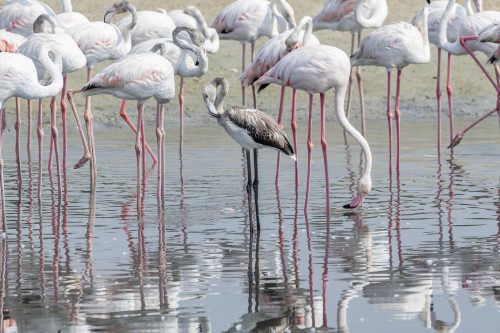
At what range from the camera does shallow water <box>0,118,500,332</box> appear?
275 inches

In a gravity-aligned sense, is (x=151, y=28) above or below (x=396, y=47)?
above

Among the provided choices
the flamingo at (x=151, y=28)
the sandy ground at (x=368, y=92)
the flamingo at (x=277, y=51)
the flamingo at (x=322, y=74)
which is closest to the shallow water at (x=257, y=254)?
the flamingo at (x=322, y=74)

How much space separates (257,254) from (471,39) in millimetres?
6460

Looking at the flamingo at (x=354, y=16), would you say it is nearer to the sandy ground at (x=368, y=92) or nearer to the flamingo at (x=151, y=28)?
the sandy ground at (x=368, y=92)

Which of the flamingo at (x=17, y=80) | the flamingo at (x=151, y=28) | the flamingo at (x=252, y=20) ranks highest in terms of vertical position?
the flamingo at (x=252, y=20)

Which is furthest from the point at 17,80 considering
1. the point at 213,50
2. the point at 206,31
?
the point at 213,50

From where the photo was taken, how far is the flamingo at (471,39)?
1437cm

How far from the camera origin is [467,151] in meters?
14.9

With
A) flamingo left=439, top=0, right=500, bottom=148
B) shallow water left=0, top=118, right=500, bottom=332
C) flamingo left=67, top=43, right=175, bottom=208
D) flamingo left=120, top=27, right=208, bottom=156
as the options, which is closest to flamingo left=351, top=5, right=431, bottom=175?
shallow water left=0, top=118, right=500, bottom=332

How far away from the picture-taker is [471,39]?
14.4 m

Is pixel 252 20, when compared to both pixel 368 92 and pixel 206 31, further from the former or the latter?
pixel 368 92

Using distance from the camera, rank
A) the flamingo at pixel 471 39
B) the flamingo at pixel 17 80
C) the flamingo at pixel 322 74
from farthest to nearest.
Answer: the flamingo at pixel 471 39, the flamingo at pixel 322 74, the flamingo at pixel 17 80

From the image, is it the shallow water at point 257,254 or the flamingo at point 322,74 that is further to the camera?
the flamingo at point 322,74

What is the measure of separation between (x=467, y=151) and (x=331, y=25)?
2.67 meters
